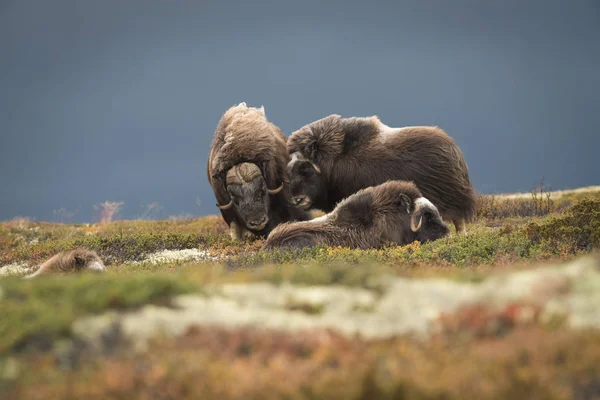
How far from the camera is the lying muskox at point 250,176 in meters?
15.5

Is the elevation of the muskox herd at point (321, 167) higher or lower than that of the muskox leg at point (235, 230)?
higher

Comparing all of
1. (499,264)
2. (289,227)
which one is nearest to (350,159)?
(289,227)

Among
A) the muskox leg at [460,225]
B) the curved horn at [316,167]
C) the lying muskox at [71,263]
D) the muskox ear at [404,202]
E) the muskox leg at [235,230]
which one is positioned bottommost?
the muskox leg at [460,225]

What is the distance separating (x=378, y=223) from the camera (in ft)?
38.5

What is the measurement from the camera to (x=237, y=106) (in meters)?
17.6

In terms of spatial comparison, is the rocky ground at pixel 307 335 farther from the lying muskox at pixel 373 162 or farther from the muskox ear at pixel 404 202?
the lying muskox at pixel 373 162

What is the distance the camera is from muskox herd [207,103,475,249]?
1446 centimetres

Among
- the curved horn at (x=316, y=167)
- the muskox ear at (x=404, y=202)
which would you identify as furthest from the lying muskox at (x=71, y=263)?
the curved horn at (x=316, y=167)

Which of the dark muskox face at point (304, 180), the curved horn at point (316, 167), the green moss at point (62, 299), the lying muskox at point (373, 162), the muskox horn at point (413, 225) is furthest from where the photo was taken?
the dark muskox face at point (304, 180)

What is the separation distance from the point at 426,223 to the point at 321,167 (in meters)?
3.73

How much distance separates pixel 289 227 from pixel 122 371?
8.45 m

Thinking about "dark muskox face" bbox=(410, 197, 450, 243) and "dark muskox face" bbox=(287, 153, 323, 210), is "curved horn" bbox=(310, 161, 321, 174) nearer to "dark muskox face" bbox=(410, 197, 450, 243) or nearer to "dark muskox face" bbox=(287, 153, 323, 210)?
"dark muskox face" bbox=(287, 153, 323, 210)

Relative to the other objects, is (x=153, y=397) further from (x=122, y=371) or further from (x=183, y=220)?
(x=183, y=220)

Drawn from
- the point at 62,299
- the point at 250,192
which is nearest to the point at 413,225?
the point at 250,192
